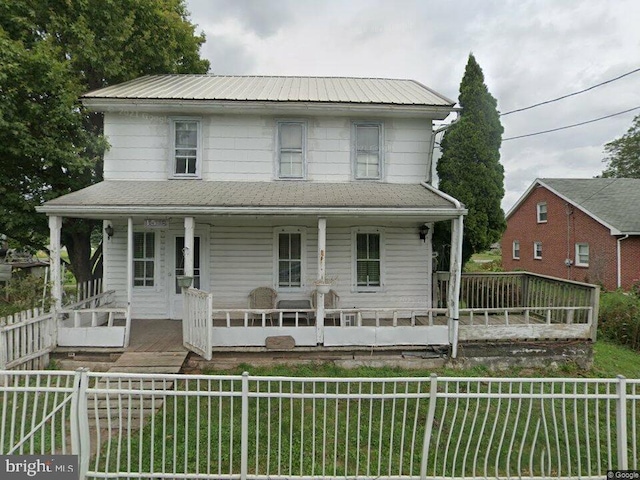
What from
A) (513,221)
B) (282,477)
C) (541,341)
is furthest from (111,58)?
(513,221)

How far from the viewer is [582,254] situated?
17.2m

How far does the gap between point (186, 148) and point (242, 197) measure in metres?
2.83

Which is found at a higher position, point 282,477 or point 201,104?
point 201,104

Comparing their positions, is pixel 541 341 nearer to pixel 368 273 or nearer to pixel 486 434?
pixel 486 434

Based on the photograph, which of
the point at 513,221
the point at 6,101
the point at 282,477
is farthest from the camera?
the point at 513,221

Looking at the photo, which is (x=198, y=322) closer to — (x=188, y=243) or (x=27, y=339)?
(x=188, y=243)

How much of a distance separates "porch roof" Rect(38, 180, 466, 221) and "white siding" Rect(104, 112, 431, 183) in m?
0.56

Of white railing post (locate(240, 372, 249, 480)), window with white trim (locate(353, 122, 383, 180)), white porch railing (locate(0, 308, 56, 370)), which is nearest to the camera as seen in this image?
white railing post (locate(240, 372, 249, 480))

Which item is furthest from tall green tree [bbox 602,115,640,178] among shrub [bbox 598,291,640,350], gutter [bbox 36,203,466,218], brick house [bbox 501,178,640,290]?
gutter [bbox 36,203,466,218]

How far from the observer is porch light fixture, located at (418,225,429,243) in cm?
861

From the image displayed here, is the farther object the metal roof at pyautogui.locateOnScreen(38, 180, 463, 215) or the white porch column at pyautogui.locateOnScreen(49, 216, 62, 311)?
the metal roof at pyautogui.locateOnScreen(38, 180, 463, 215)

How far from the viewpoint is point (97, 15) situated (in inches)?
371

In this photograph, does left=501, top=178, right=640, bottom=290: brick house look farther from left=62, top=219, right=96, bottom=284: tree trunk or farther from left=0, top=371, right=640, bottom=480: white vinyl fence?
left=62, top=219, right=96, bottom=284: tree trunk

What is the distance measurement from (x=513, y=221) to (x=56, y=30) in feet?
85.9
